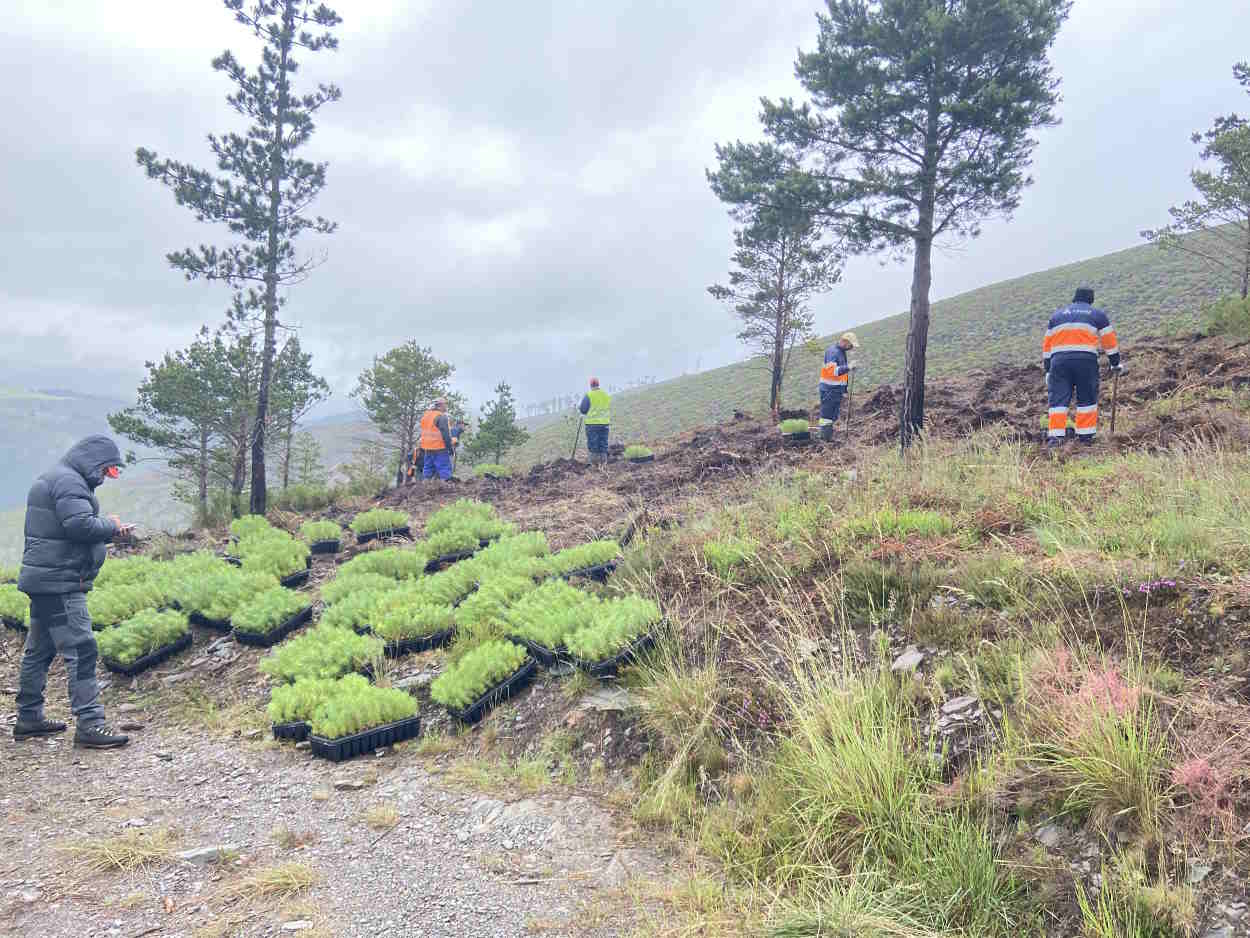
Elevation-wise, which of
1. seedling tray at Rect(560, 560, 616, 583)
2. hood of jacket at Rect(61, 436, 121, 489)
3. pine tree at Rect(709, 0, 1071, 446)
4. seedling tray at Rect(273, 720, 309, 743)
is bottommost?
seedling tray at Rect(273, 720, 309, 743)

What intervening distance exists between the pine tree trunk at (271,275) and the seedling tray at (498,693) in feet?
38.0

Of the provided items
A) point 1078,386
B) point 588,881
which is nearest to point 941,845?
point 588,881

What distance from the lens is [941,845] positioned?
104 inches

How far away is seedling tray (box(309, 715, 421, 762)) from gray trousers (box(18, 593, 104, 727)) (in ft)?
6.11

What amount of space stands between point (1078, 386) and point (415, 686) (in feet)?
29.6

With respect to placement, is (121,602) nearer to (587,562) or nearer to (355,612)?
(355,612)

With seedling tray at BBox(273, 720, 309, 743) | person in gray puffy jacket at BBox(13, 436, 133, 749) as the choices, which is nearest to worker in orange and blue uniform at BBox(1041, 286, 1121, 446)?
seedling tray at BBox(273, 720, 309, 743)

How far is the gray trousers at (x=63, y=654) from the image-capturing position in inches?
191

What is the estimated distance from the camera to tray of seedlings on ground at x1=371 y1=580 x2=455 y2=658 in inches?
228

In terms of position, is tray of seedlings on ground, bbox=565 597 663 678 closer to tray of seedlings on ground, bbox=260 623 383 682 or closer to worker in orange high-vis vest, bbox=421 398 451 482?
tray of seedlings on ground, bbox=260 623 383 682

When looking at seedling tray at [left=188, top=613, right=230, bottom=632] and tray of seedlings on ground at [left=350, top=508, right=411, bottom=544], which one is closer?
seedling tray at [left=188, top=613, right=230, bottom=632]

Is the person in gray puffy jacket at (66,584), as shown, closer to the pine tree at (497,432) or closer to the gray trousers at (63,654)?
the gray trousers at (63,654)

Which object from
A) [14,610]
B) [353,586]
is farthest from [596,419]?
[14,610]

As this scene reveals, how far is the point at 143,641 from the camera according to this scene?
6199 millimetres
